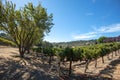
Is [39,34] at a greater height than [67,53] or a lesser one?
greater

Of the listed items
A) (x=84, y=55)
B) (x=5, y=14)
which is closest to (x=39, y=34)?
(x=5, y=14)

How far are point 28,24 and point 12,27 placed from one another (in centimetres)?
386

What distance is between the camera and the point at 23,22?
3859 cm

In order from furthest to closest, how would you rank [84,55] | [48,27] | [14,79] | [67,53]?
1. [48,27]
2. [84,55]
3. [67,53]
4. [14,79]

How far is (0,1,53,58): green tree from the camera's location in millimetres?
36906

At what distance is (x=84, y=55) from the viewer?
30.6 m

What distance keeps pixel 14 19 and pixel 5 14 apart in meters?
2.22

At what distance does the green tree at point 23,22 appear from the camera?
3691cm

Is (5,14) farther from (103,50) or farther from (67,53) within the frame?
(103,50)

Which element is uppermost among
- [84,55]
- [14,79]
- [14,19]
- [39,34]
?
[14,19]

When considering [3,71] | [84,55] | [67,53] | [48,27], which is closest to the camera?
[3,71]

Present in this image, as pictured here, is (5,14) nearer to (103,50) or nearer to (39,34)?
(39,34)

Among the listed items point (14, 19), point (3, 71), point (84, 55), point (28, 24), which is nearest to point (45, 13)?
point (28, 24)

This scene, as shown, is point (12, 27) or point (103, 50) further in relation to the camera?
point (103, 50)
